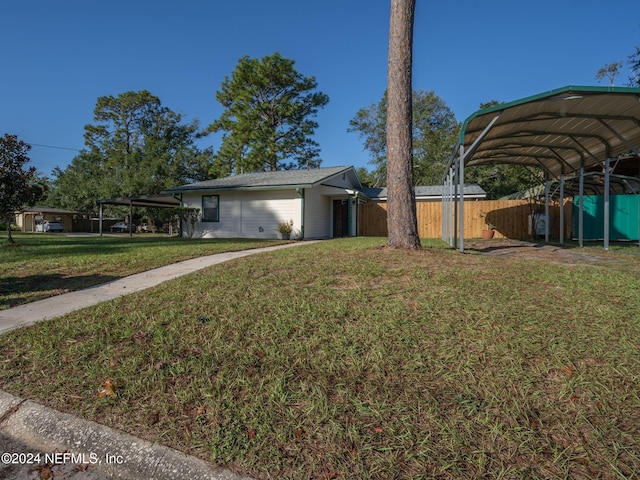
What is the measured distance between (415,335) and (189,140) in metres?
41.1

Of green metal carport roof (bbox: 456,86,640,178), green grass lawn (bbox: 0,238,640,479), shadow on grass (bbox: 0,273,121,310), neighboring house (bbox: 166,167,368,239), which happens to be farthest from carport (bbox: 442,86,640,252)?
shadow on grass (bbox: 0,273,121,310)

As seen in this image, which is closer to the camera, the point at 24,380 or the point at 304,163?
the point at 24,380

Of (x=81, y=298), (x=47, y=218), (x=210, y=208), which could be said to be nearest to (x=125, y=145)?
(x=47, y=218)

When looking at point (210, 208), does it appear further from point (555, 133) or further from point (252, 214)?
point (555, 133)

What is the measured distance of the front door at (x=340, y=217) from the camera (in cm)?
1842

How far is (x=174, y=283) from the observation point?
Result: 507 cm

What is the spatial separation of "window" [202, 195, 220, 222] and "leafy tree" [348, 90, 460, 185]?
16193 mm

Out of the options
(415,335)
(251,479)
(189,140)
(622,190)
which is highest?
(189,140)

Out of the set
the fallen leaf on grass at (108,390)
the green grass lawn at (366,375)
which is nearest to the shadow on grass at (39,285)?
the green grass lawn at (366,375)

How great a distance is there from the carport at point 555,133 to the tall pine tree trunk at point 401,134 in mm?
1593

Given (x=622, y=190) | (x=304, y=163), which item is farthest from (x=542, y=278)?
(x=304, y=163)

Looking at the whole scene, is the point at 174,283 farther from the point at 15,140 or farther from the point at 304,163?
the point at 304,163

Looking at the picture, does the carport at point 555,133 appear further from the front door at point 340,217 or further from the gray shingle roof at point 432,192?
the front door at point 340,217

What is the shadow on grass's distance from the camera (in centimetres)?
481
